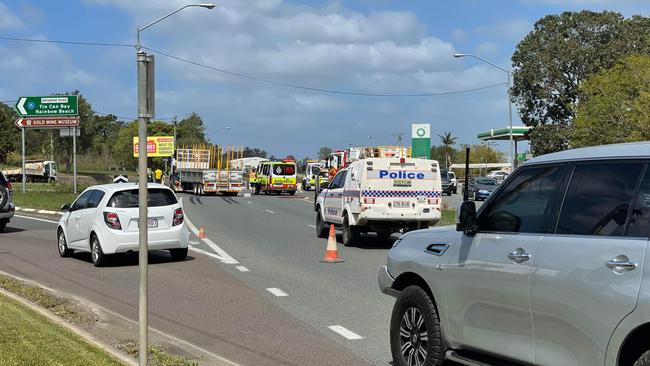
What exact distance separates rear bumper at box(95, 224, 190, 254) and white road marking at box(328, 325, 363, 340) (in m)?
6.29

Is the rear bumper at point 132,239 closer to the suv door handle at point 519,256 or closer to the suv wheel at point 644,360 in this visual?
the suv door handle at point 519,256

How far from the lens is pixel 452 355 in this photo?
5.21 m

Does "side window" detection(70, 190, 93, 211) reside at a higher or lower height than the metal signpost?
lower

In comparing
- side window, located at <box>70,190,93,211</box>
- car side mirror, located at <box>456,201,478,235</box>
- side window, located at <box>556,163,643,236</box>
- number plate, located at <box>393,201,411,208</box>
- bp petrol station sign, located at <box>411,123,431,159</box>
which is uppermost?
bp petrol station sign, located at <box>411,123,431,159</box>

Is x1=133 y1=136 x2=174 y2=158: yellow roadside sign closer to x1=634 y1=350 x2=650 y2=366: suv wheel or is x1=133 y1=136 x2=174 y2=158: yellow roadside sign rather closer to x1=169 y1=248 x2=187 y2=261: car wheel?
x1=169 y1=248 x2=187 y2=261: car wheel

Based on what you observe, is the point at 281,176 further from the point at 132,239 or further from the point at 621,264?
the point at 621,264

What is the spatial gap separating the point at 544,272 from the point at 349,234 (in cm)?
1247

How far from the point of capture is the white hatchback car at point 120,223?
12.9 meters

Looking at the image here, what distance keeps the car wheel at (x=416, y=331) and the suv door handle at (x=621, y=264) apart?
183cm

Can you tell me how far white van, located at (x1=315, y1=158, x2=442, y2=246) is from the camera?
16.2 m

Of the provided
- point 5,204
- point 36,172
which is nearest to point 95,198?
point 5,204

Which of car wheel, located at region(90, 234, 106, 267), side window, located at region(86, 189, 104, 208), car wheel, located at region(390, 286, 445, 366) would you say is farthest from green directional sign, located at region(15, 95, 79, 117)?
car wheel, located at region(390, 286, 445, 366)

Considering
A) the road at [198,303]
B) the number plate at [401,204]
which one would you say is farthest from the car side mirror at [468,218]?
the number plate at [401,204]

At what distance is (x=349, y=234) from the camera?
16734mm
